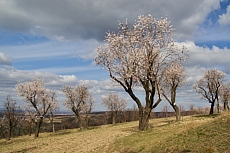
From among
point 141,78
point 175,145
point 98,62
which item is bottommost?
point 175,145

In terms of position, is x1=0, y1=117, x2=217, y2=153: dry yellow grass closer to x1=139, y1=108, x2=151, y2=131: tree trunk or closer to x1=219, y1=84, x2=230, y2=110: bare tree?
x1=139, y1=108, x2=151, y2=131: tree trunk

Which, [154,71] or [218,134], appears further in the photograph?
[154,71]

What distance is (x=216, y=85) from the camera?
55.5m

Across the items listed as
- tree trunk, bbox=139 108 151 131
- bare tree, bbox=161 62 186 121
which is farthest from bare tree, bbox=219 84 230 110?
tree trunk, bbox=139 108 151 131

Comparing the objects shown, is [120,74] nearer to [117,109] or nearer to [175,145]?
[175,145]

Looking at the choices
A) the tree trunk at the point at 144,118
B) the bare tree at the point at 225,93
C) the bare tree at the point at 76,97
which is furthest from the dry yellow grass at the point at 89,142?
the bare tree at the point at 225,93

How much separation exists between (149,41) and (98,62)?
6851 millimetres

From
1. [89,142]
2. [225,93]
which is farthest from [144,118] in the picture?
[225,93]

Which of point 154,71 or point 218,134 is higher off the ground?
point 154,71

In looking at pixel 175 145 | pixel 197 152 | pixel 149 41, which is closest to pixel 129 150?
pixel 175 145

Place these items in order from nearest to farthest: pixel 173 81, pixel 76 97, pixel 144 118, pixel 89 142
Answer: pixel 89 142
pixel 144 118
pixel 173 81
pixel 76 97

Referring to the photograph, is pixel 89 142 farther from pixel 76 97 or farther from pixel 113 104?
pixel 113 104

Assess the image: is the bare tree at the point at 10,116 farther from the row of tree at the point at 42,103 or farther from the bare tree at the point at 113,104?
the bare tree at the point at 113,104

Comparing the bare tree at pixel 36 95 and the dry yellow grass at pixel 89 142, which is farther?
the bare tree at pixel 36 95
